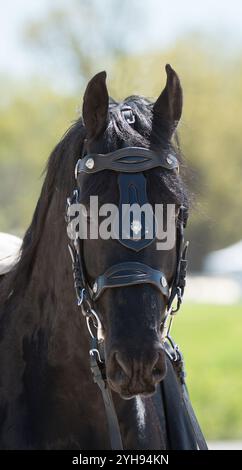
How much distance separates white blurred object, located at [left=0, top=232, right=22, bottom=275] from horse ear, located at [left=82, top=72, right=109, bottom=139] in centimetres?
79

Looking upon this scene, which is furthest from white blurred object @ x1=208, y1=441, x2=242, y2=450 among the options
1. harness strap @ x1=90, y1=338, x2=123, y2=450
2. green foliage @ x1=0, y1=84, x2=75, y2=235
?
green foliage @ x1=0, y1=84, x2=75, y2=235

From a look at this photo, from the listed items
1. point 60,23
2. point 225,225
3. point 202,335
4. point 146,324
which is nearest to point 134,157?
point 146,324

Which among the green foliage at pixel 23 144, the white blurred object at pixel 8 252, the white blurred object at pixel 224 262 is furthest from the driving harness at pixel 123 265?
the white blurred object at pixel 224 262

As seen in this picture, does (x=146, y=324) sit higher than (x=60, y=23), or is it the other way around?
(x=60, y=23)

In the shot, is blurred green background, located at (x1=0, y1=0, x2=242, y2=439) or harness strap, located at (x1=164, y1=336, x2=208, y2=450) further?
blurred green background, located at (x1=0, y1=0, x2=242, y2=439)

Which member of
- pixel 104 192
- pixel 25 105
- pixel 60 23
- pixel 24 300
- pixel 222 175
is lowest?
pixel 24 300

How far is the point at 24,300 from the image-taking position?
383 cm

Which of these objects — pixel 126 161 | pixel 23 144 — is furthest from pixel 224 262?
pixel 126 161

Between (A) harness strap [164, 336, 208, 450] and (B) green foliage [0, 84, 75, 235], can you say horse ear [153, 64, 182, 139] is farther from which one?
(B) green foliage [0, 84, 75, 235]

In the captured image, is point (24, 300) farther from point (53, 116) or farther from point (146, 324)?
point (53, 116)

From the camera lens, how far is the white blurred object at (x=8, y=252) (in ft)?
13.5

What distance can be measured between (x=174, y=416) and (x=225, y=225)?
2776cm

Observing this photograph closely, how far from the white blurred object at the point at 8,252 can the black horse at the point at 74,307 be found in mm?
206

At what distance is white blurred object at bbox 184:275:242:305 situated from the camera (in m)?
30.3
